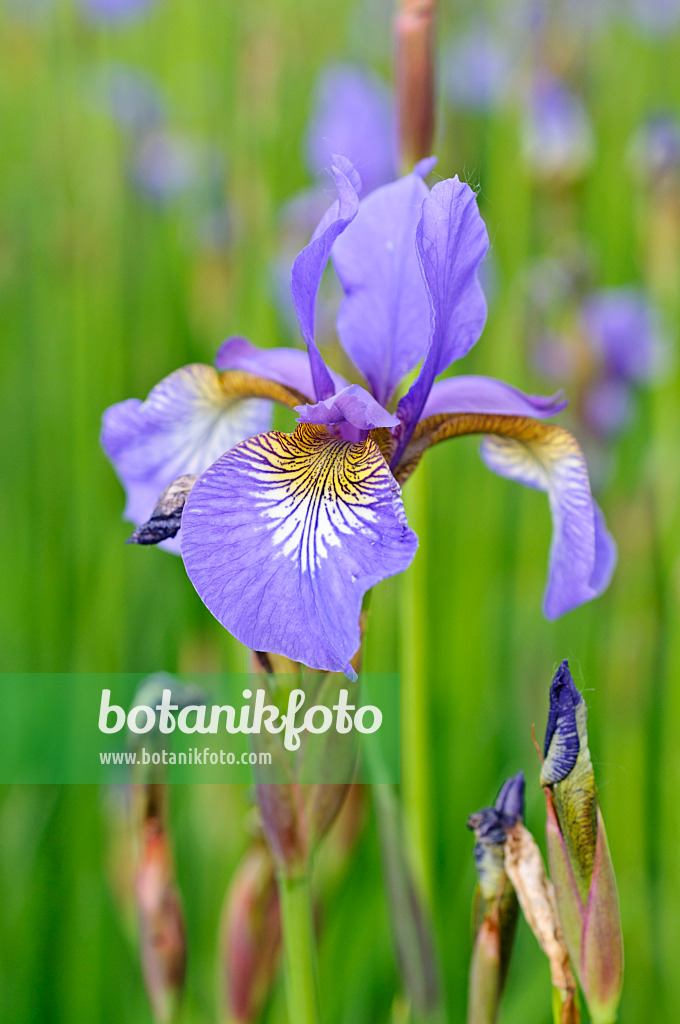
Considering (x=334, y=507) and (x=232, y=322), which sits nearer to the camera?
(x=334, y=507)

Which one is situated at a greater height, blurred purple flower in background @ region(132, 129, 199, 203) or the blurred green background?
blurred purple flower in background @ region(132, 129, 199, 203)

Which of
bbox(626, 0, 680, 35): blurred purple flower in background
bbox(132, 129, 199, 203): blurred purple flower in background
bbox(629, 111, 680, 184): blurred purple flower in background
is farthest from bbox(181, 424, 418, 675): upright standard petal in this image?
bbox(626, 0, 680, 35): blurred purple flower in background

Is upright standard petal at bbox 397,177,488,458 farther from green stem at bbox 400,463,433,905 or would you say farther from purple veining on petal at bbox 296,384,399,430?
green stem at bbox 400,463,433,905

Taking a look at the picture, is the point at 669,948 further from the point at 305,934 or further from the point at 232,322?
the point at 232,322

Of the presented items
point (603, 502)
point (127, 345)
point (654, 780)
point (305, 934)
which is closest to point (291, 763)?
point (305, 934)

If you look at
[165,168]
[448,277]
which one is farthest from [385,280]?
[165,168]

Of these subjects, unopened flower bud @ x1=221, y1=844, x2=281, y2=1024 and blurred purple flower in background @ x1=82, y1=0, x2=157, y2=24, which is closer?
unopened flower bud @ x1=221, y1=844, x2=281, y2=1024
